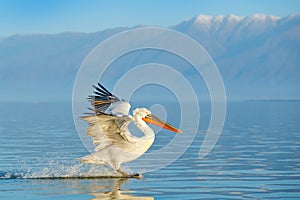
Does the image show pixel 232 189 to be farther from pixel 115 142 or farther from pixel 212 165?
pixel 212 165

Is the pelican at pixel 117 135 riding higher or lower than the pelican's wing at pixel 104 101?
lower

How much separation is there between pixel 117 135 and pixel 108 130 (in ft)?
0.93

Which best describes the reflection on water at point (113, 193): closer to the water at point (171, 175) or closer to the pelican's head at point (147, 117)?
the water at point (171, 175)

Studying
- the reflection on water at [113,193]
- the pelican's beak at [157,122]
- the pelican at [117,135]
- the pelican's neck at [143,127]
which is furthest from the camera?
the pelican's beak at [157,122]

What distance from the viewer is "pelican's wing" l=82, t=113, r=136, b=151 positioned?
1966 cm

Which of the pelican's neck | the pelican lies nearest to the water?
the pelican

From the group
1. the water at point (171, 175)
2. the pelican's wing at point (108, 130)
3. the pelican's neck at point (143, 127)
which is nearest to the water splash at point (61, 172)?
the water at point (171, 175)

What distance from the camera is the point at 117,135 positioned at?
20.4 meters

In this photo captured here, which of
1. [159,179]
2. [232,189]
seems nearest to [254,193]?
[232,189]

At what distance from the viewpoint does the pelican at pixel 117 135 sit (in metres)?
20.1

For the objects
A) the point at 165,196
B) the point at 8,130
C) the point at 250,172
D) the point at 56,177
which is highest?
the point at 8,130

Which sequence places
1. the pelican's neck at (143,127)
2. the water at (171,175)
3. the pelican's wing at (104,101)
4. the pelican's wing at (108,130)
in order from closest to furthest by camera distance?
1. the water at (171,175)
2. the pelican's wing at (108,130)
3. the pelican's neck at (143,127)
4. the pelican's wing at (104,101)

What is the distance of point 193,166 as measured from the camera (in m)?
23.7

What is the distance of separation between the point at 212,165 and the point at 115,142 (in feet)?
14.5
